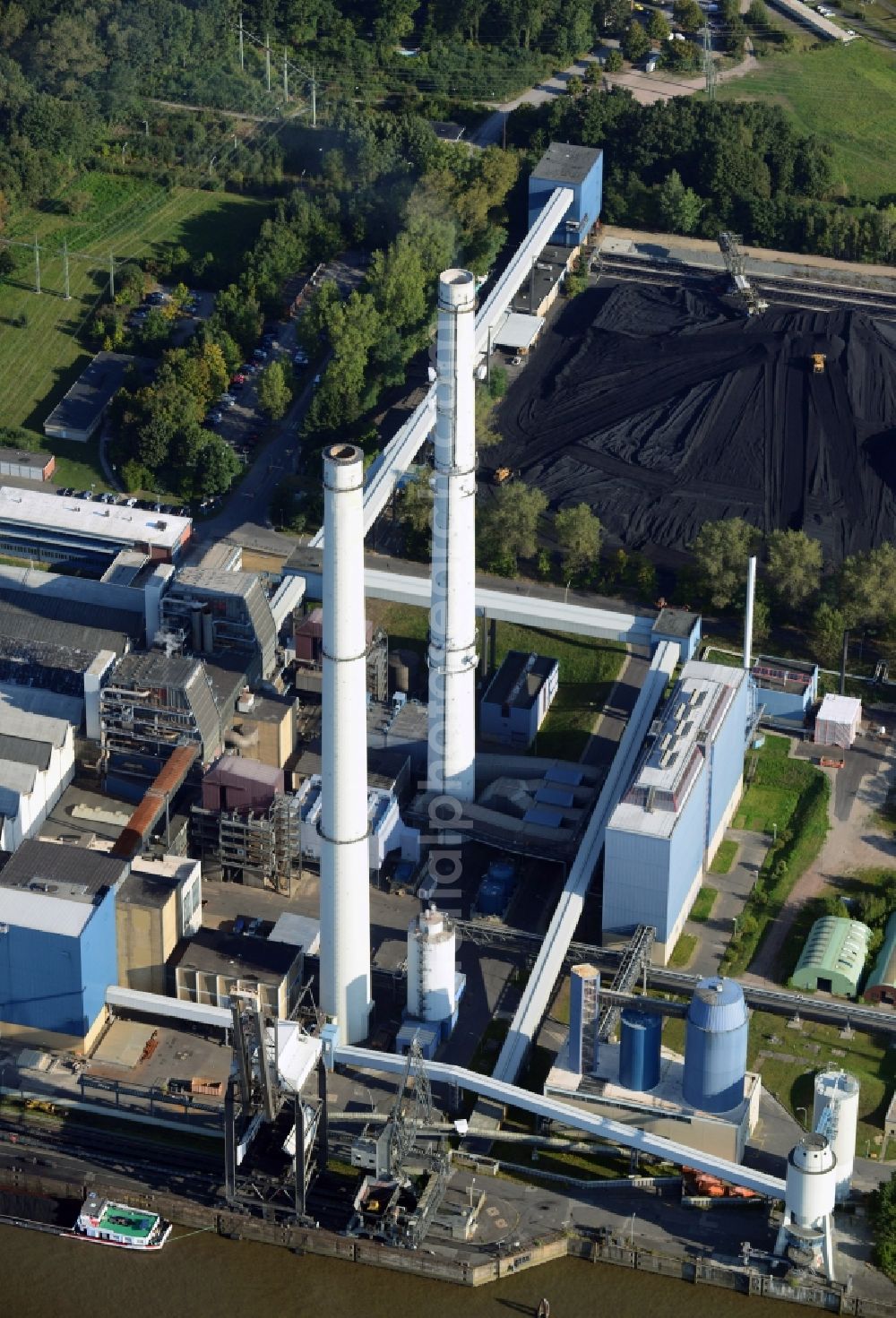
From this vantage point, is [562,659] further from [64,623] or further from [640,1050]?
[640,1050]

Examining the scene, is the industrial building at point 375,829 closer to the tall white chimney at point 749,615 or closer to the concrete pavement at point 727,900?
the concrete pavement at point 727,900

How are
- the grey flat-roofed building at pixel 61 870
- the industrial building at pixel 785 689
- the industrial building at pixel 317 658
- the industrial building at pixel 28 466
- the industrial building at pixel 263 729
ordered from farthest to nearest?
the industrial building at pixel 28 466 → the industrial building at pixel 785 689 → the industrial building at pixel 317 658 → the industrial building at pixel 263 729 → the grey flat-roofed building at pixel 61 870

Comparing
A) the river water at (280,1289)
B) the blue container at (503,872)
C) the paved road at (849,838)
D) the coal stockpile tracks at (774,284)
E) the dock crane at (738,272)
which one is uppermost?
the dock crane at (738,272)

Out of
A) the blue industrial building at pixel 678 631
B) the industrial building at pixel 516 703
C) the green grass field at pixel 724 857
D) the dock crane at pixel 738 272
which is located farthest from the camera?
the dock crane at pixel 738 272

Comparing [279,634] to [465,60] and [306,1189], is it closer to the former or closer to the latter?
[306,1189]

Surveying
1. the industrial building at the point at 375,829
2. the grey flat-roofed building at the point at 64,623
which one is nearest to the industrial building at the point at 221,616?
the grey flat-roofed building at the point at 64,623

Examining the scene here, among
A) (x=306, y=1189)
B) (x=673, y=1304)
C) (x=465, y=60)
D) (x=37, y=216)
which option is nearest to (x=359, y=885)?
(x=306, y=1189)

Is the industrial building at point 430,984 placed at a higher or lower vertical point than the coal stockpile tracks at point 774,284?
lower

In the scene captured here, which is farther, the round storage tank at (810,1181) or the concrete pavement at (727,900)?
the concrete pavement at (727,900)

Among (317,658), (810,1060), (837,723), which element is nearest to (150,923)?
(317,658)
